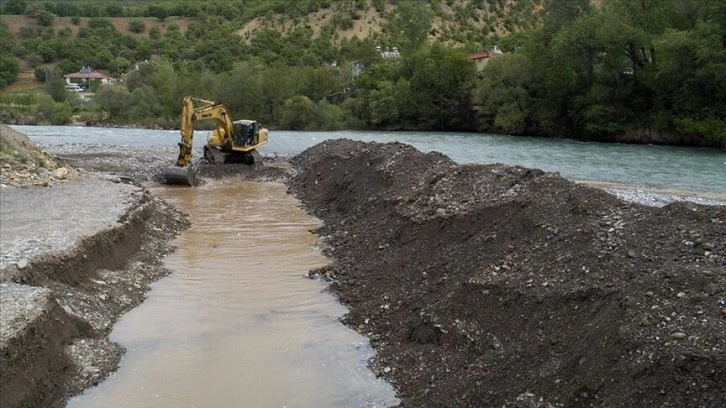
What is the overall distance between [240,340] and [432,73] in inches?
2492

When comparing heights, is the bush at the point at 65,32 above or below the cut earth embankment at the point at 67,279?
above

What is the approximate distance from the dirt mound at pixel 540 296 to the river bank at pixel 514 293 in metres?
0.02

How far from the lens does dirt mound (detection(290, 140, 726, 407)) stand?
6.59 metres

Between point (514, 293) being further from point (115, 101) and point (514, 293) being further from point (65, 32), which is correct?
point (65, 32)

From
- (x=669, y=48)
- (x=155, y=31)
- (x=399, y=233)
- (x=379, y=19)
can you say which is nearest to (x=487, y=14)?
(x=379, y=19)

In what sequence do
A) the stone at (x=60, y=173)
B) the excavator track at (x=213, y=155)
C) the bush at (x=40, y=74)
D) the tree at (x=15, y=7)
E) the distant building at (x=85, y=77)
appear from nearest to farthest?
the stone at (x=60, y=173) → the excavator track at (x=213, y=155) → the bush at (x=40, y=74) → the distant building at (x=85, y=77) → the tree at (x=15, y=7)

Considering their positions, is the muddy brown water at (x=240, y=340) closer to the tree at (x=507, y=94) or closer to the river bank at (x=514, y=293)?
the river bank at (x=514, y=293)

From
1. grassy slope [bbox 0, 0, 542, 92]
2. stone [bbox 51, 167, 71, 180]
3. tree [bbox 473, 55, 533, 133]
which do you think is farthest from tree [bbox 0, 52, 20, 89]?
stone [bbox 51, 167, 71, 180]

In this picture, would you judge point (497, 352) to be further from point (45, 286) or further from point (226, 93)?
point (226, 93)

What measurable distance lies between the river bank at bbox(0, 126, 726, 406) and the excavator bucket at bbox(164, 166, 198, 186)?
32.0ft

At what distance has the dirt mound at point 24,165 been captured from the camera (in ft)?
68.1

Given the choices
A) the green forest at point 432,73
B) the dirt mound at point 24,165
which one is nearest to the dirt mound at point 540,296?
the dirt mound at point 24,165

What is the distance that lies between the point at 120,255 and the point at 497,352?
8.70 metres

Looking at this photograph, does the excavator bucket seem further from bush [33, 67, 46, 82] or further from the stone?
bush [33, 67, 46, 82]
